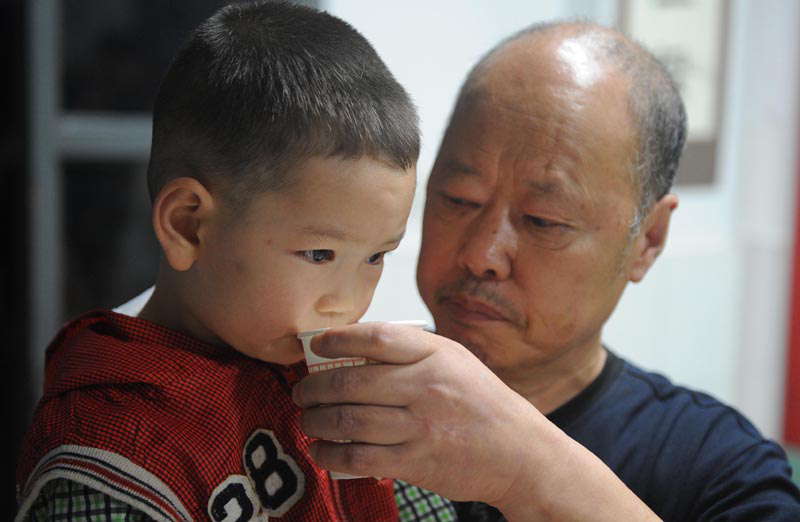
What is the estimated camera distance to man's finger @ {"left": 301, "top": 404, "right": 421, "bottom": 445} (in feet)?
3.12

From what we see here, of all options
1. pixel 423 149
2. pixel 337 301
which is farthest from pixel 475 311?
pixel 423 149

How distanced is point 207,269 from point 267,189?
119 mm

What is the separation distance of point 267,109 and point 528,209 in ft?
1.81

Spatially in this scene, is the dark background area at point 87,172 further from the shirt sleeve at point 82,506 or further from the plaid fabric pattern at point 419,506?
the shirt sleeve at point 82,506

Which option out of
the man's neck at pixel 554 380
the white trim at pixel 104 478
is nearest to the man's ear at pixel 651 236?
the man's neck at pixel 554 380

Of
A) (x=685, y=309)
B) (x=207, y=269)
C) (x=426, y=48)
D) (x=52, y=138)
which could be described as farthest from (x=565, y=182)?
(x=685, y=309)

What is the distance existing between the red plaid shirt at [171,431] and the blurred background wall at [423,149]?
190 centimetres

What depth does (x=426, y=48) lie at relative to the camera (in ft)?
10.6

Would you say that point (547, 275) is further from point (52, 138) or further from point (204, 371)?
point (52, 138)

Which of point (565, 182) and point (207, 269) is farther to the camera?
point (565, 182)

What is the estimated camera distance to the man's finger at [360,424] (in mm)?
950

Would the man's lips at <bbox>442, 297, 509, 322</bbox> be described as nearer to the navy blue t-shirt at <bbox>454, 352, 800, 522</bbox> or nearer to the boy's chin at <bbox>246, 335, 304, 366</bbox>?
the navy blue t-shirt at <bbox>454, 352, 800, 522</bbox>

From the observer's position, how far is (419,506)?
4.02ft

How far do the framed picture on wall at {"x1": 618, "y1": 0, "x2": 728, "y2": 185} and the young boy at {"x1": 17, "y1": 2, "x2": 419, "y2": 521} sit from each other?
10.2 ft
